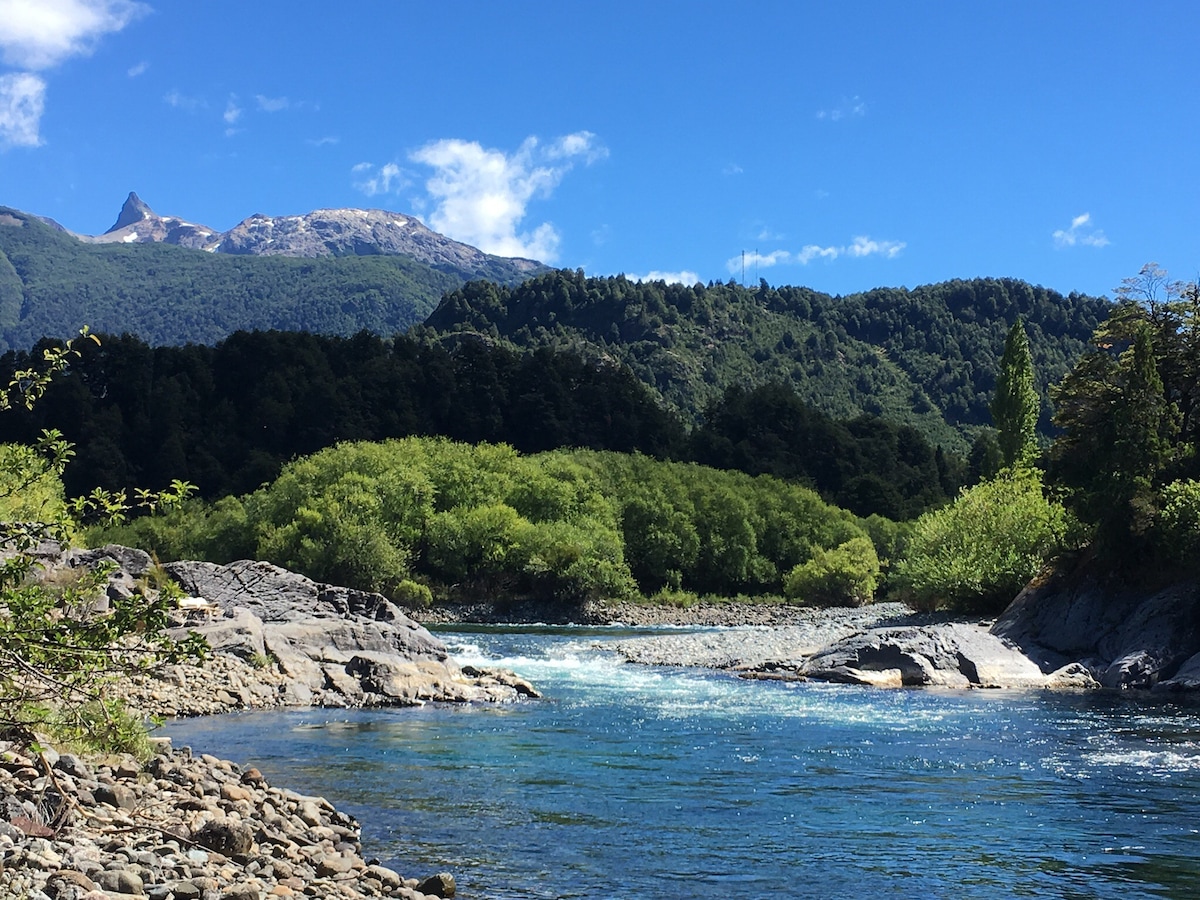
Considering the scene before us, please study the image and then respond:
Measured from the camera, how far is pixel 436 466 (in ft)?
284

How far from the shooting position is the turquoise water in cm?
1402

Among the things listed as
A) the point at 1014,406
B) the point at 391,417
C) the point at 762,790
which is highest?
the point at 391,417

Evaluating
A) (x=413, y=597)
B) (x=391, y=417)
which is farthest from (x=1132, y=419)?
(x=391, y=417)

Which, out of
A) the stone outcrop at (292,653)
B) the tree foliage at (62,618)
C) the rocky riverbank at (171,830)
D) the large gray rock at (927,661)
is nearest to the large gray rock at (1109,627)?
the large gray rock at (927,661)

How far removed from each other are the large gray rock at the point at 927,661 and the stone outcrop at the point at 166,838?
76.8 ft

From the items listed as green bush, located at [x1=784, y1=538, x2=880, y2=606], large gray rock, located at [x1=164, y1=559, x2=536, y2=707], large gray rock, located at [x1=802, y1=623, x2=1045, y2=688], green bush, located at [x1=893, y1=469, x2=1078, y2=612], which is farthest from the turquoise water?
green bush, located at [x1=784, y1=538, x2=880, y2=606]

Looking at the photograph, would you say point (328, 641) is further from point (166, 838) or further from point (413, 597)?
point (413, 597)

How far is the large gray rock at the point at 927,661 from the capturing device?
35188 millimetres

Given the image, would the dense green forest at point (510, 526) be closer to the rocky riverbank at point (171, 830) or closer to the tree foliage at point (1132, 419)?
the tree foliage at point (1132, 419)

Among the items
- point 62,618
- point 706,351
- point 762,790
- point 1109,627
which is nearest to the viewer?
point 62,618

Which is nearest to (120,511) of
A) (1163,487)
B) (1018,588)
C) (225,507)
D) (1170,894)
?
(1170,894)

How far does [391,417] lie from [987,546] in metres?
66.8

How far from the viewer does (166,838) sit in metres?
11.9

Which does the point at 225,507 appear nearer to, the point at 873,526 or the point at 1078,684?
the point at 873,526
